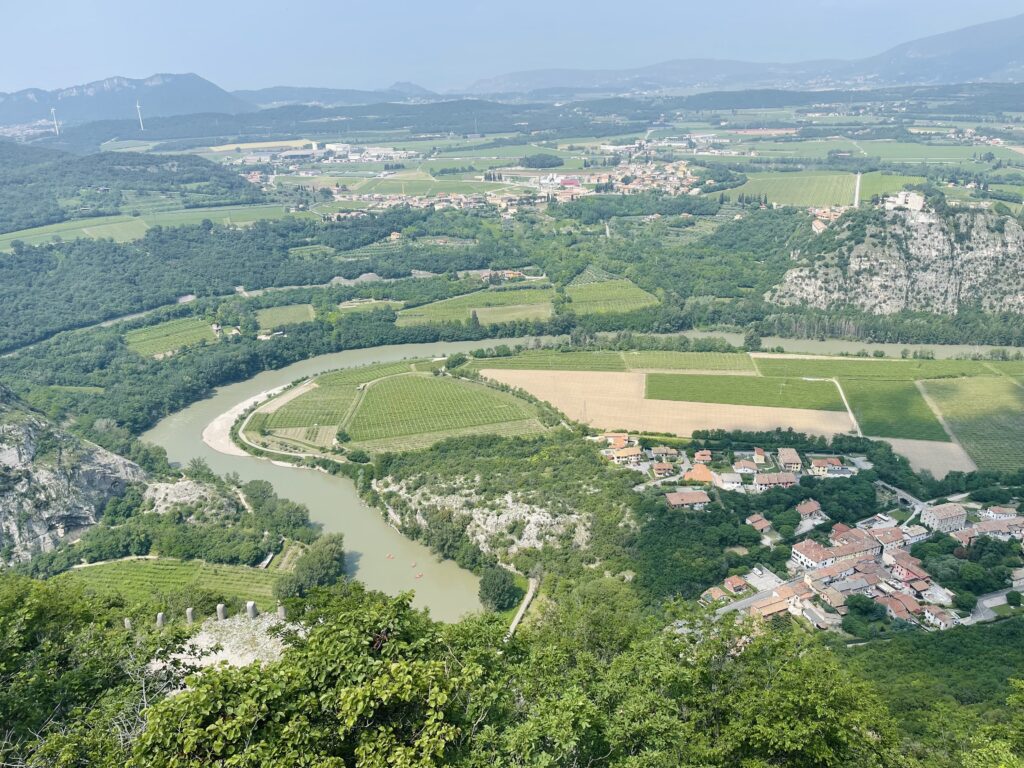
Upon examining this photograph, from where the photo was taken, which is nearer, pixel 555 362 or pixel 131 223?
pixel 555 362

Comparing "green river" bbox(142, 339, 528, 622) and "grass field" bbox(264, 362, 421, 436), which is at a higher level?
"grass field" bbox(264, 362, 421, 436)

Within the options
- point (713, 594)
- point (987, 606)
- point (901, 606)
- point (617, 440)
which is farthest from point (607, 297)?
point (987, 606)

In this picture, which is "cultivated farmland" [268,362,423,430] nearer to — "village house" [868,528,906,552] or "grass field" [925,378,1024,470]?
"village house" [868,528,906,552]

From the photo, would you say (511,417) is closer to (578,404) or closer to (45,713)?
(578,404)

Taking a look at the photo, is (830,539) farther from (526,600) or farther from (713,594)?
(526,600)

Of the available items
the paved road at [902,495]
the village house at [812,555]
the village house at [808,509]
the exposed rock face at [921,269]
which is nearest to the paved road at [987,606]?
the village house at [812,555]

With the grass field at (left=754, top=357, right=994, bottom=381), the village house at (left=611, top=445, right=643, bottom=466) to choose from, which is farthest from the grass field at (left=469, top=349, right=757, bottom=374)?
the village house at (left=611, top=445, right=643, bottom=466)

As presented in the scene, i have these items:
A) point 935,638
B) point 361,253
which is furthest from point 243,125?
point 935,638
